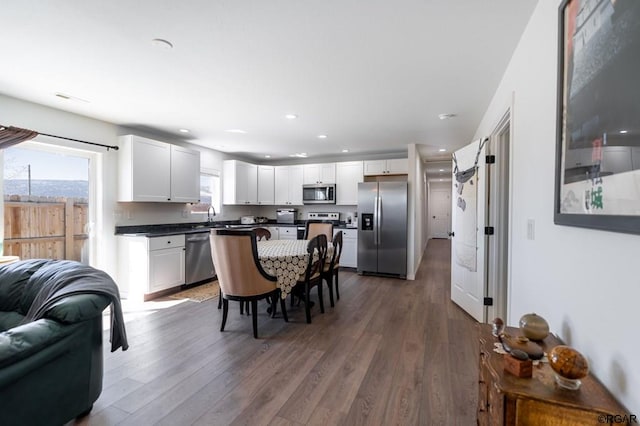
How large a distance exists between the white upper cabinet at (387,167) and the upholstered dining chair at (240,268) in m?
3.59

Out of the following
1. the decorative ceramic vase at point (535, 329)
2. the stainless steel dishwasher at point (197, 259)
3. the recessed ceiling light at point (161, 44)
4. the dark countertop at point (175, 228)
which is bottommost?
the stainless steel dishwasher at point (197, 259)

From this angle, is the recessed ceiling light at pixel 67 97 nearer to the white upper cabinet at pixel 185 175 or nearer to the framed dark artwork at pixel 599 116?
the white upper cabinet at pixel 185 175

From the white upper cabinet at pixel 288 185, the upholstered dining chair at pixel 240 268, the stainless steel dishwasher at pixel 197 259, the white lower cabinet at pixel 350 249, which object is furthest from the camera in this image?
the white upper cabinet at pixel 288 185

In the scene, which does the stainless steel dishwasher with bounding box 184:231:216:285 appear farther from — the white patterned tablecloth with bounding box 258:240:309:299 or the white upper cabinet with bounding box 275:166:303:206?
the white upper cabinet with bounding box 275:166:303:206

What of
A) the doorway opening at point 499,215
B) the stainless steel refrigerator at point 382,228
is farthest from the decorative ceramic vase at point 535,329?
the stainless steel refrigerator at point 382,228

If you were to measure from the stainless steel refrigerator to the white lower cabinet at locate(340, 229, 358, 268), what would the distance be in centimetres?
24

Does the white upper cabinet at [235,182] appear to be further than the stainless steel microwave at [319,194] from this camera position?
No

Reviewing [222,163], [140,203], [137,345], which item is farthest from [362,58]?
[222,163]

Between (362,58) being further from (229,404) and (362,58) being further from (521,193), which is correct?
(229,404)

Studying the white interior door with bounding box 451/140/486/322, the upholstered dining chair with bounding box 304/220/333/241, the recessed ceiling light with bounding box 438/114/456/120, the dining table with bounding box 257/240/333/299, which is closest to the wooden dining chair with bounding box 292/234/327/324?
the dining table with bounding box 257/240/333/299

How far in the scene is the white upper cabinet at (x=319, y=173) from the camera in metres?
6.07

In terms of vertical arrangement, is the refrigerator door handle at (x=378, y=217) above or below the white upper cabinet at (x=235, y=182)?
below

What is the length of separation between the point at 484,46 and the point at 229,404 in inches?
119

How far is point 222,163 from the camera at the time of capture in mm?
5969
